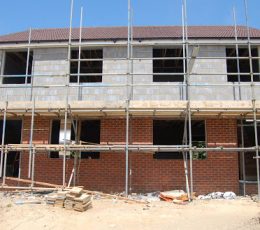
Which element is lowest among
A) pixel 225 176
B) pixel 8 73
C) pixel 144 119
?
pixel 225 176

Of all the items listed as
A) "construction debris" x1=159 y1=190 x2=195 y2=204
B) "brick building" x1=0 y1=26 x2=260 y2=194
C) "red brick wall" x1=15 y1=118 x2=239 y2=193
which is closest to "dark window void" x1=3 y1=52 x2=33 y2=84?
"brick building" x1=0 y1=26 x2=260 y2=194

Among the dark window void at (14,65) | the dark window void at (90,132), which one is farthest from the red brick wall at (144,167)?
the dark window void at (14,65)

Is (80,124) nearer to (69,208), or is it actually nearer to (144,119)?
(144,119)

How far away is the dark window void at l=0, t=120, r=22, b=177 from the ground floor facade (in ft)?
3.35

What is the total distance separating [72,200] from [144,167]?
12.3 feet

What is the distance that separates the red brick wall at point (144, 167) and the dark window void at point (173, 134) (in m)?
0.54

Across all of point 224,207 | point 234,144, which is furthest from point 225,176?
point 224,207

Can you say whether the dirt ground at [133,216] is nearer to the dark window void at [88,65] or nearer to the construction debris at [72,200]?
the construction debris at [72,200]

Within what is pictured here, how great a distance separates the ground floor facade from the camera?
13.0 metres

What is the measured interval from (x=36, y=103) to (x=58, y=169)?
2396 mm

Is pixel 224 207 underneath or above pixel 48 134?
underneath

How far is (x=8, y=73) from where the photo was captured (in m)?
15.3

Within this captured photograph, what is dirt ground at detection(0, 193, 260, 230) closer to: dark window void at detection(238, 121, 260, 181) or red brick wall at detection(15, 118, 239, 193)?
red brick wall at detection(15, 118, 239, 193)

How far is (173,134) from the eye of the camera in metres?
14.9
